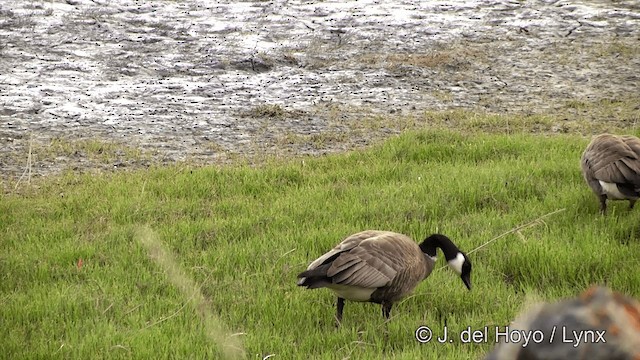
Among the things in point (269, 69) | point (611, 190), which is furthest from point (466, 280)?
point (269, 69)

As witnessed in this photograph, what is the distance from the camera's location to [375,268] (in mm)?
5543

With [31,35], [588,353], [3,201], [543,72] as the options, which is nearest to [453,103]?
[543,72]

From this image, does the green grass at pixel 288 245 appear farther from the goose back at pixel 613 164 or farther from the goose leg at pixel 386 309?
the goose back at pixel 613 164

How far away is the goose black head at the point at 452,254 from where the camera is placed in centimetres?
603

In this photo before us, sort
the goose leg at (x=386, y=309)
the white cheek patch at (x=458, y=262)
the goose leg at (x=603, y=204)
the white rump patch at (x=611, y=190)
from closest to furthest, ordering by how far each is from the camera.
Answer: the goose leg at (x=386, y=309)
the white cheek patch at (x=458, y=262)
the white rump patch at (x=611, y=190)
the goose leg at (x=603, y=204)

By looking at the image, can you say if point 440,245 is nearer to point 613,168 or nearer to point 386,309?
point 386,309

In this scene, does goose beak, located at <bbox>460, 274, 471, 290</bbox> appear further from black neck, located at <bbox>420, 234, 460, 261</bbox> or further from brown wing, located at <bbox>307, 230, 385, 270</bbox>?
brown wing, located at <bbox>307, 230, 385, 270</bbox>

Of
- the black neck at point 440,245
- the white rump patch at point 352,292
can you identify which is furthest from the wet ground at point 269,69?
the white rump patch at point 352,292

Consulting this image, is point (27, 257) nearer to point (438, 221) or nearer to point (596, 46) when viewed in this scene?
point (438, 221)

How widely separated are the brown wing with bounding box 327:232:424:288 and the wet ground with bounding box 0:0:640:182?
491 centimetres

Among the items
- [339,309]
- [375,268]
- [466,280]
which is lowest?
[339,309]

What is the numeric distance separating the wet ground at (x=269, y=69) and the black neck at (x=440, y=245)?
465 centimetres

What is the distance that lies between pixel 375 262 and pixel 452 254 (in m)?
0.78

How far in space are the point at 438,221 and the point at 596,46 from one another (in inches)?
352
